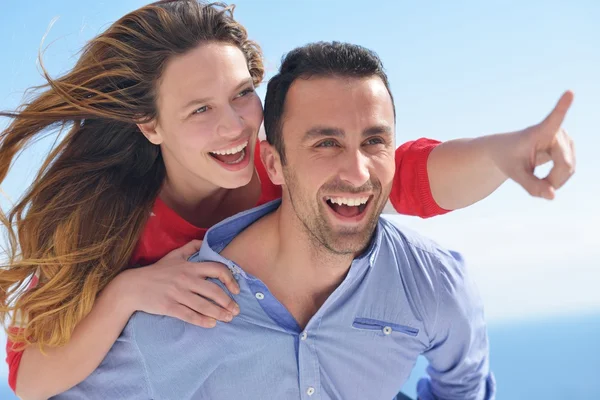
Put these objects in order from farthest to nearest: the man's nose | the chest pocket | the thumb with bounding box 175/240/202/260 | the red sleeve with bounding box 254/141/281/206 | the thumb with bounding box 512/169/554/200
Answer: the red sleeve with bounding box 254/141/281/206 → the thumb with bounding box 175/240/202/260 → the chest pocket → the man's nose → the thumb with bounding box 512/169/554/200

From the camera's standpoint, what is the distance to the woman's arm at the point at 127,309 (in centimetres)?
308

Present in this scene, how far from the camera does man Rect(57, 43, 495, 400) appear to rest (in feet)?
9.70

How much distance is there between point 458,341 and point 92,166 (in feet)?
6.18

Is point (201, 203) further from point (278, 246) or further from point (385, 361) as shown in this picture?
point (385, 361)

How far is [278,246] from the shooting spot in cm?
319

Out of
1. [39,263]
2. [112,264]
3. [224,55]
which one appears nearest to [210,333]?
[112,264]

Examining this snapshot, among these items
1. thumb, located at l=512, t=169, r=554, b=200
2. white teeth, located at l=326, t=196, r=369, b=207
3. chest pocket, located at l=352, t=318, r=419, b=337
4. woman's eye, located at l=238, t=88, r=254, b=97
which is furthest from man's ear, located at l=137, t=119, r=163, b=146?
thumb, located at l=512, t=169, r=554, b=200

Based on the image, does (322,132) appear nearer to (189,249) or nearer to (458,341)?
(189,249)

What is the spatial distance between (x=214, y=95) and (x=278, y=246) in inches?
27.3

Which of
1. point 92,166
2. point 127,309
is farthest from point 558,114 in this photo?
point 92,166

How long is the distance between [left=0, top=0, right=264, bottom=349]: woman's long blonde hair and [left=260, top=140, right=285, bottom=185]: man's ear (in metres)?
0.49

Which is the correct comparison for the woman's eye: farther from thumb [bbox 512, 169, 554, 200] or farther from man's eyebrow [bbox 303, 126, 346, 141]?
thumb [bbox 512, 169, 554, 200]

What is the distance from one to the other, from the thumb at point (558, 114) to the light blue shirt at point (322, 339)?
1.10 m

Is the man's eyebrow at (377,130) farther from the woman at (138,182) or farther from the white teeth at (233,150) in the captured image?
the white teeth at (233,150)
